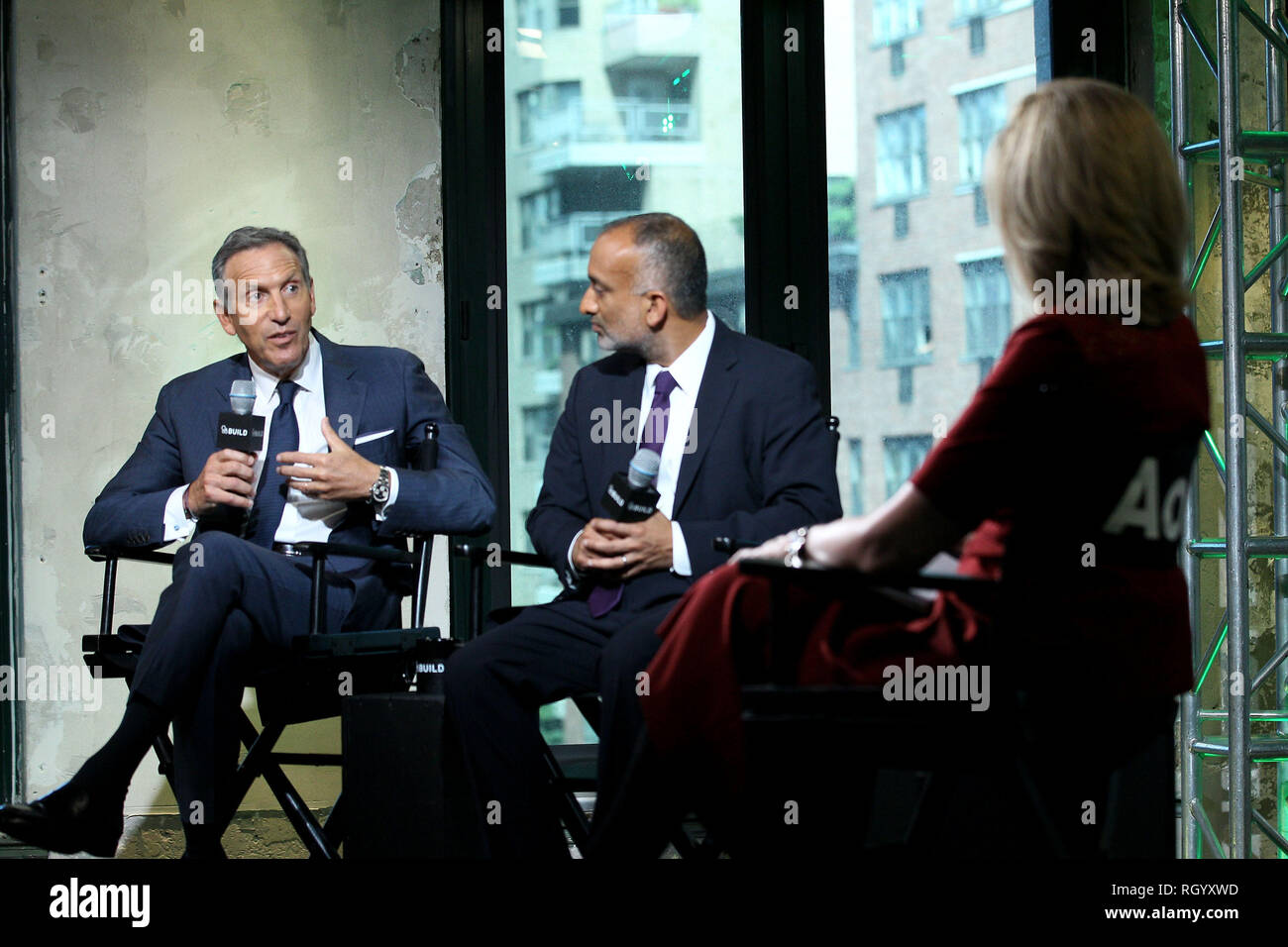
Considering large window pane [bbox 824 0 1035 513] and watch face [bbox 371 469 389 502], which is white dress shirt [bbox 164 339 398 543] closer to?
watch face [bbox 371 469 389 502]

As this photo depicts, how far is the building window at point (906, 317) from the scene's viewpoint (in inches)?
168

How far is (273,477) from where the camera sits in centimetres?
333

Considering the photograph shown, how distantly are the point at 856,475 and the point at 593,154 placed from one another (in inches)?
50.2

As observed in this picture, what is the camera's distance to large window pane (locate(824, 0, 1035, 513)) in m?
4.25

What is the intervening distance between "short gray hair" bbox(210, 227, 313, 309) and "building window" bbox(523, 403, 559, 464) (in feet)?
3.43

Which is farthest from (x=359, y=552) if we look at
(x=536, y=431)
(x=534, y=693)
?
(x=536, y=431)

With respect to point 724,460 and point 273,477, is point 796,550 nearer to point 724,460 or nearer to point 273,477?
point 724,460

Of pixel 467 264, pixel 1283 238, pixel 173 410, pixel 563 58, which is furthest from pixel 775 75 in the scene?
pixel 173 410

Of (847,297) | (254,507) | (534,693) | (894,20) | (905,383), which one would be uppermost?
(894,20)

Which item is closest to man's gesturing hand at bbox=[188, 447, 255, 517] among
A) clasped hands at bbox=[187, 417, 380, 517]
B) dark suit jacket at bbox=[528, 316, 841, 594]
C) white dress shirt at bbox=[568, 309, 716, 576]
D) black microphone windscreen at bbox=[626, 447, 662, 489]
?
clasped hands at bbox=[187, 417, 380, 517]

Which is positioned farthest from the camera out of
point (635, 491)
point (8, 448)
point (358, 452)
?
point (8, 448)

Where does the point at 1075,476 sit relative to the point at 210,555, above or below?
above

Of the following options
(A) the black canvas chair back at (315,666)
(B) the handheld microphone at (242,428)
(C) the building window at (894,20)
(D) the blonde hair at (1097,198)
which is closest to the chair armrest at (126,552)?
(A) the black canvas chair back at (315,666)
